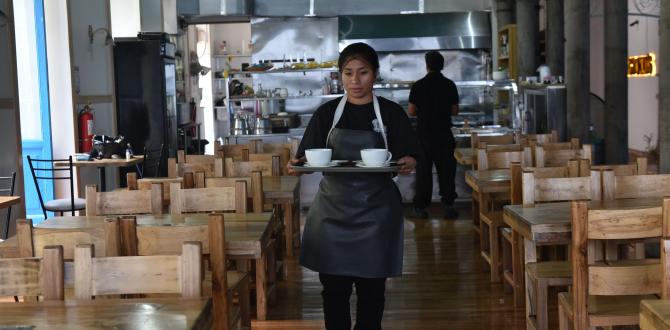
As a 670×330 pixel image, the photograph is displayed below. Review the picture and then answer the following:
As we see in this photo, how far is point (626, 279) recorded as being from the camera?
3312 millimetres

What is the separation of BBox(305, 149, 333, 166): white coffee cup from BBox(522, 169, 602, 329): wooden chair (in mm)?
1337

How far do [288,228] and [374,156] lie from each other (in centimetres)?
413

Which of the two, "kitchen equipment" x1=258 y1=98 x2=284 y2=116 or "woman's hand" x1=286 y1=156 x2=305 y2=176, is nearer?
"woman's hand" x1=286 y1=156 x2=305 y2=176

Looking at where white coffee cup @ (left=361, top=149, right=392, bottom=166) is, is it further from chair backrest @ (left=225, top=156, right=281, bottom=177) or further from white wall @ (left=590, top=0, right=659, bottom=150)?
white wall @ (left=590, top=0, right=659, bottom=150)

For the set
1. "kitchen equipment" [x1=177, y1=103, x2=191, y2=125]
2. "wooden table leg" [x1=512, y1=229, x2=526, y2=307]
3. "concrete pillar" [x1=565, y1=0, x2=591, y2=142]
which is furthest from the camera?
"kitchen equipment" [x1=177, y1=103, x2=191, y2=125]

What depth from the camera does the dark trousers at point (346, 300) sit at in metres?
4.13

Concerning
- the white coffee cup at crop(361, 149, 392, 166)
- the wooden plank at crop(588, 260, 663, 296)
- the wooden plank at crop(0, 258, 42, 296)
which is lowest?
the wooden plank at crop(588, 260, 663, 296)

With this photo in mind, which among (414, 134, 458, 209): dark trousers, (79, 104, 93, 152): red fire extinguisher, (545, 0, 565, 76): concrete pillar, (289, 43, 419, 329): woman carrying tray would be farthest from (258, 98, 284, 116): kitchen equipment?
(289, 43, 419, 329): woman carrying tray

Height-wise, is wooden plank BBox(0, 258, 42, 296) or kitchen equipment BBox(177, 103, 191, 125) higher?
kitchen equipment BBox(177, 103, 191, 125)

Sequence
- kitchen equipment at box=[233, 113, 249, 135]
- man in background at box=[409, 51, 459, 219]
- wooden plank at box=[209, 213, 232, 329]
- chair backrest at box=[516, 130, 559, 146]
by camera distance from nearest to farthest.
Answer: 1. wooden plank at box=[209, 213, 232, 329]
2. chair backrest at box=[516, 130, 559, 146]
3. man in background at box=[409, 51, 459, 219]
4. kitchen equipment at box=[233, 113, 249, 135]

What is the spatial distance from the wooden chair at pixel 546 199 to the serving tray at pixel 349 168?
45.4 inches

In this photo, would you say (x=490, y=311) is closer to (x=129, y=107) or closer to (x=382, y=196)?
(x=382, y=196)

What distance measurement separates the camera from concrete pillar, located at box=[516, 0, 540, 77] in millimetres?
15492

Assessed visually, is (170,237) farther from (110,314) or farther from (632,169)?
(632,169)
